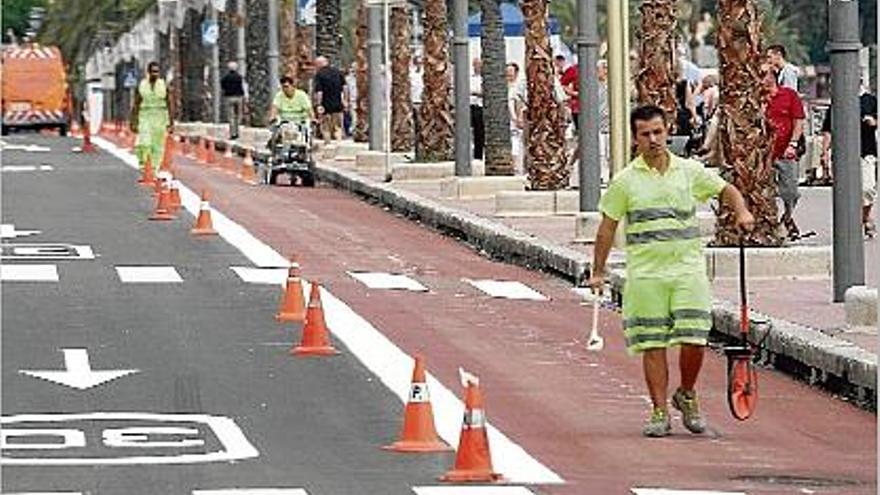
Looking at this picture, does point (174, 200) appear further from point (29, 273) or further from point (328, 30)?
point (328, 30)

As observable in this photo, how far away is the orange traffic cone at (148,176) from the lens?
148ft

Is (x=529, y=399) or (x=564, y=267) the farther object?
(x=564, y=267)

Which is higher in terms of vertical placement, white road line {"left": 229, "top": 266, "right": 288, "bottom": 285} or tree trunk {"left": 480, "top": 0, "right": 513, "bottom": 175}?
tree trunk {"left": 480, "top": 0, "right": 513, "bottom": 175}

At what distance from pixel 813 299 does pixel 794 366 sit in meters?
3.36

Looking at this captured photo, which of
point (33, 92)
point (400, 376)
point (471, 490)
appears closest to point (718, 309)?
point (400, 376)

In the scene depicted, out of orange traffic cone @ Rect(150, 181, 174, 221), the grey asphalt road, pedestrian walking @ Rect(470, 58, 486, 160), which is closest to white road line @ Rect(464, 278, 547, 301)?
the grey asphalt road

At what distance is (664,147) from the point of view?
17609mm

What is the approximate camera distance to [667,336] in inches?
685

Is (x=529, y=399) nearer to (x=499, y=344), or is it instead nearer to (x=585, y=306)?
(x=499, y=344)

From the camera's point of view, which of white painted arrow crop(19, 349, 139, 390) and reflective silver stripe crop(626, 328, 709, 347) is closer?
reflective silver stripe crop(626, 328, 709, 347)

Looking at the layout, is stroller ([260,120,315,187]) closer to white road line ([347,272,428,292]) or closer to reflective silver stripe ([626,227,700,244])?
white road line ([347,272,428,292])

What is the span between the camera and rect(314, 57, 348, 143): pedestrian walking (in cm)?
5456

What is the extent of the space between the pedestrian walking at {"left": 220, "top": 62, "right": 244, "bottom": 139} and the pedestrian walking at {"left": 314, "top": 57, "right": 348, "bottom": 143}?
42.1 feet

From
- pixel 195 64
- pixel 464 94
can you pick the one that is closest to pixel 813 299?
pixel 464 94
